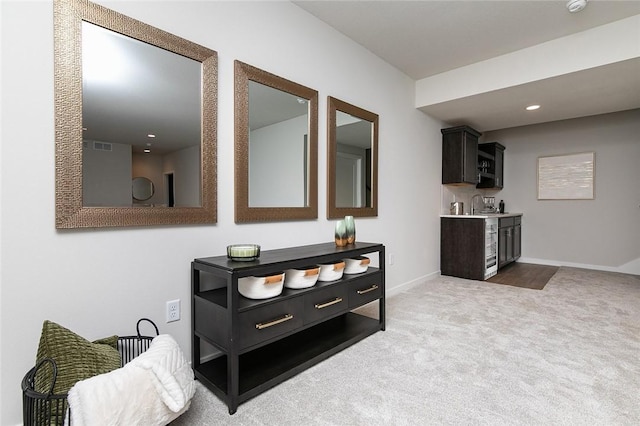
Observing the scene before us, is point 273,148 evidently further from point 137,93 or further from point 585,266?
point 585,266

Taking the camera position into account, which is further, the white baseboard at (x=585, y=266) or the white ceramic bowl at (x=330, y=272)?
the white baseboard at (x=585, y=266)

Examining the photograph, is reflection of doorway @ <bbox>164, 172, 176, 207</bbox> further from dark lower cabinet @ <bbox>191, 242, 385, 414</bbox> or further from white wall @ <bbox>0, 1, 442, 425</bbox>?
dark lower cabinet @ <bbox>191, 242, 385, 414</bbox>

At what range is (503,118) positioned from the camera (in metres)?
4.38

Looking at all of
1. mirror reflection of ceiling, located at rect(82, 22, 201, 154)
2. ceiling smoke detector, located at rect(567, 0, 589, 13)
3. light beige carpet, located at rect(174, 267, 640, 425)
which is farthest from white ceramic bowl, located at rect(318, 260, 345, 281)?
ceiling smoke detector, located at rect(567, 0, 589, 13)

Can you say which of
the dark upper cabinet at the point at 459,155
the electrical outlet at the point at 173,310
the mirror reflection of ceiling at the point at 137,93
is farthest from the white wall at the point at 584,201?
the electrical outlet at the point at 173,310

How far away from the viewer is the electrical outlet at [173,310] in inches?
69.3

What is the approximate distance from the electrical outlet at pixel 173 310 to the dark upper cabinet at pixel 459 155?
385 centimetres

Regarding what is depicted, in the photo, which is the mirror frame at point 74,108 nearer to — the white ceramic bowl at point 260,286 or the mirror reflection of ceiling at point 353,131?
the white ceramic bowl at point 260,286

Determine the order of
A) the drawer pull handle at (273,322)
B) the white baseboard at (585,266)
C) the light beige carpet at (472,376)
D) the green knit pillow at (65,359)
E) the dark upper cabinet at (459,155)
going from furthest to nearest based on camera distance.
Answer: the white baseboard at (585,266), the dark upper cabinet at (459,155), the drawer pull handle at (273,322), the light beige carpet at (472,376), the green knit pillow at (65,359)

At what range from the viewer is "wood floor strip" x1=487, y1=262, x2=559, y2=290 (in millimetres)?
3953

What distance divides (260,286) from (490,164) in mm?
4983

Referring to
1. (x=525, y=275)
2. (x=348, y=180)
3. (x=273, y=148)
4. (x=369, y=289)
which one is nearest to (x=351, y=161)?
(x=348, y=180)

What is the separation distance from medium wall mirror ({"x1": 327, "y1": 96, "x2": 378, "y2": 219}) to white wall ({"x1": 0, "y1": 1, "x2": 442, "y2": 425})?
0.32ft

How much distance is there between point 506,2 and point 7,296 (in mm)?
3501
